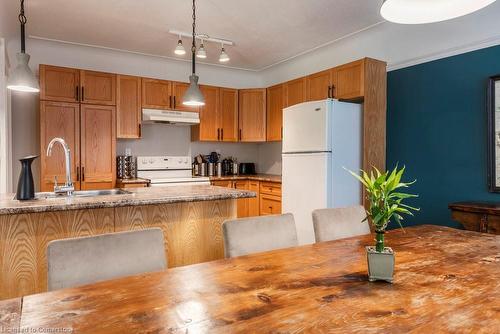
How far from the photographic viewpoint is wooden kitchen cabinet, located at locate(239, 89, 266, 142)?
16.6ft

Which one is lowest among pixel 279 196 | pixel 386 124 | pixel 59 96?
pixel 279 196

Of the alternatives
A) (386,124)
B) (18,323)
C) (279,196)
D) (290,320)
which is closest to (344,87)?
(386,124)

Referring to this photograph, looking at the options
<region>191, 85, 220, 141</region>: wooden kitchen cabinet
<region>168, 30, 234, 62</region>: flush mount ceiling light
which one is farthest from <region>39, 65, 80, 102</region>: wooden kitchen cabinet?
<region>191, 85, 220, 141</region>: wooden kitchen cabinet

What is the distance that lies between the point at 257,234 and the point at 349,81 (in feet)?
8.41

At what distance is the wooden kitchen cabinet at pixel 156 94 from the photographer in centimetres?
436

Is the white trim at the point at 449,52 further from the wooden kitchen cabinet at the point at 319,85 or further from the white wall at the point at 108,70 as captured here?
the white wall at the point at 108,70

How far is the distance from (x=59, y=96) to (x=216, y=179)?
7.01 feet

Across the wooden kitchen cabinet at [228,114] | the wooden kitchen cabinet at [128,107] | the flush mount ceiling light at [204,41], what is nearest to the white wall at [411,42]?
the wooden kitchen cabinet at [228,114]

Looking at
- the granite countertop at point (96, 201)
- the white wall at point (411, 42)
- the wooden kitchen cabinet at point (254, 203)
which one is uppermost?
the white wall at point (411, 42)

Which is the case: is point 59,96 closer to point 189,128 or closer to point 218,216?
point 189,128

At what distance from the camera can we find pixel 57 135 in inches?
149

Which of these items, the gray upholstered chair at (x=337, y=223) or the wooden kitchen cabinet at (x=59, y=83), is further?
the wooden kitchen cabinet at (x=59, y=83)

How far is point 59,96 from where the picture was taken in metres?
3.82

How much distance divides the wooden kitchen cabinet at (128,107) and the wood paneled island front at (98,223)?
6.97 ft
